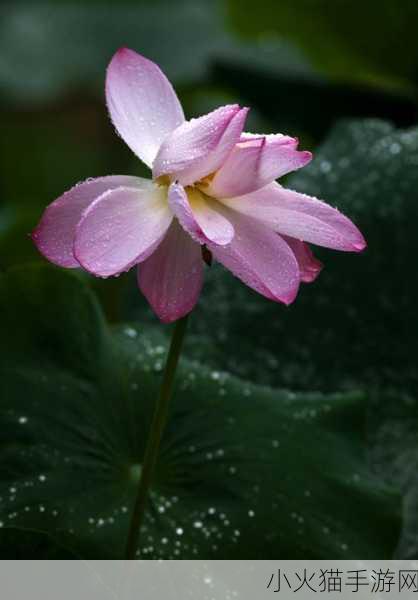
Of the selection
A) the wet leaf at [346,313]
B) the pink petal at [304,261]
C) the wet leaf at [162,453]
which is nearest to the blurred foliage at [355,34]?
the wet leaf at [346,313]

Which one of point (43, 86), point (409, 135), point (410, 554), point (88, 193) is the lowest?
point (43, 86)

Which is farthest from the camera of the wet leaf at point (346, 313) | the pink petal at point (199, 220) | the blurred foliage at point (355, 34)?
the blurred foliage at point (355, 34)

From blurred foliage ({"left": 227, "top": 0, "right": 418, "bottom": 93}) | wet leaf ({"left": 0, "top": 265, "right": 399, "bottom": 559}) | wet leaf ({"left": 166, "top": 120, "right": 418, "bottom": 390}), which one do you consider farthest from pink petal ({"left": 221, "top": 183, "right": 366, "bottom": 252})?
blurred foliage ({"left": 227, "top": 0, "right": 418, "bottom": 93})

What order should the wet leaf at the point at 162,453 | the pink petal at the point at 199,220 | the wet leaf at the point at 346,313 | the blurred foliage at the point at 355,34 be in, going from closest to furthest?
the pink petal at the point at 199,220, the wet leaf at the point at 162,453, the wet leaf at the point at 346,313, the blurred foliage at the point at 355,34

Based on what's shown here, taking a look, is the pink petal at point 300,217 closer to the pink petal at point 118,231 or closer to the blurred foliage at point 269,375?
the pink petal at point 118,231
